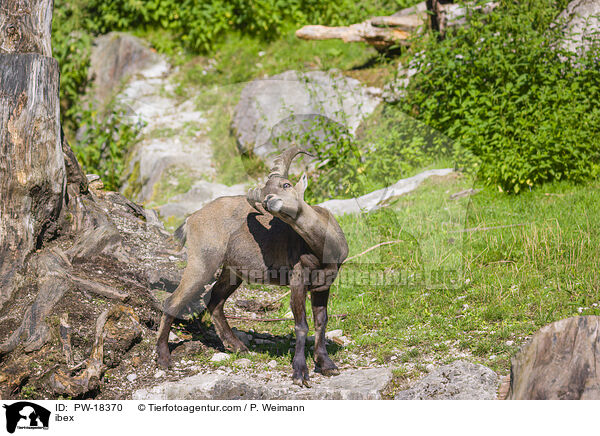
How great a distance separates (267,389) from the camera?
19.1ft

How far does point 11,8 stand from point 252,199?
3675 millimetres

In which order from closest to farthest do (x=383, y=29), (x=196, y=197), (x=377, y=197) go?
1. (x=377, y=197)
2. (x=196, y=197)
3. (x=383, y=29)

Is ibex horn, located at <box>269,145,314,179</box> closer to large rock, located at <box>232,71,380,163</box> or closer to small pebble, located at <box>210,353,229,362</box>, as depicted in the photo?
small pebble, located at <box>210,353,229,362</box>

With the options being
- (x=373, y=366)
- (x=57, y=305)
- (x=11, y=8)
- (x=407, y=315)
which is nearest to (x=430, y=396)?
(x=373, y=366)

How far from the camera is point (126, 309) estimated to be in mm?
6992

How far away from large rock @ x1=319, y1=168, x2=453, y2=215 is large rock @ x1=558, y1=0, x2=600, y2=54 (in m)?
3.29

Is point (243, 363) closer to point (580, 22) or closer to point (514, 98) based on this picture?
point (514, 98)

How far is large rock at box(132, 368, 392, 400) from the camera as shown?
222 inches

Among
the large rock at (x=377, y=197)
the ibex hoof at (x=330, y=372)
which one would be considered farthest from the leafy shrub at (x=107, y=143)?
the ibex hoof at (x=330, y=372)

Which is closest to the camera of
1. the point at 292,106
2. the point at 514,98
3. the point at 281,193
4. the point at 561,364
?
the point at 561,364

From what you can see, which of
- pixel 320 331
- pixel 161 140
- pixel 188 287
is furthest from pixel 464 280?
pixel 161 140

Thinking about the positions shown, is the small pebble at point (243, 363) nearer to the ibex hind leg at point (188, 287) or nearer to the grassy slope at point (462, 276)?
the grassy slope at point (462, 276)
